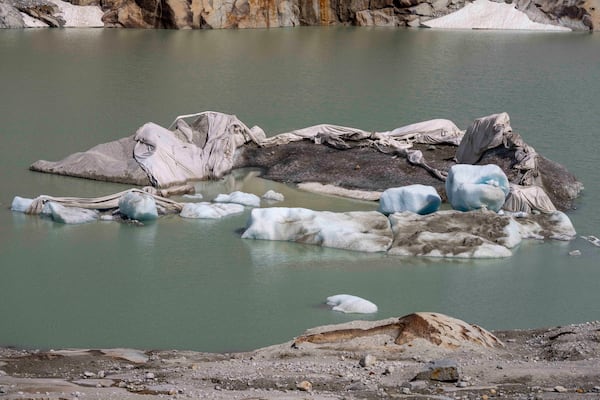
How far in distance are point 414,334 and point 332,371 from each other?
0.79 m

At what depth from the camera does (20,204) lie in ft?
35.6

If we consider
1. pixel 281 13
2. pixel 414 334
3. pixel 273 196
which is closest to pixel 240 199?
pixel 273 196

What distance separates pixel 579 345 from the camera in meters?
6.34

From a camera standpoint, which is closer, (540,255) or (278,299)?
(278,299)

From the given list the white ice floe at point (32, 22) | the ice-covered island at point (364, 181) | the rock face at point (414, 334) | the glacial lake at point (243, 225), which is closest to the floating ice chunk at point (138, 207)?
the ice-covered island at point (364, 181)

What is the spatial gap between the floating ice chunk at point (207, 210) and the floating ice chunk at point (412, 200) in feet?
5.51

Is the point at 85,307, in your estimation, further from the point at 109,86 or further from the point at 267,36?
the point at 267,36

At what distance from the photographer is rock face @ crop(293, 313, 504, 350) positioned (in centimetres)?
648

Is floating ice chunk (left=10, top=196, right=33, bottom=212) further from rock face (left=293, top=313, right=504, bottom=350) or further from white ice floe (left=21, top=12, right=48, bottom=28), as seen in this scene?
white ice floe (left=21, top=12, right=48, bottom=28)

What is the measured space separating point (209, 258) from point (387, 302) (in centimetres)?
202

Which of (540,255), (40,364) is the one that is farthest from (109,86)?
(40,364)

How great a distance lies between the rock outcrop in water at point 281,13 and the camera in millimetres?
33469

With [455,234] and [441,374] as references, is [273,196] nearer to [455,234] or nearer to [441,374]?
[455,234]

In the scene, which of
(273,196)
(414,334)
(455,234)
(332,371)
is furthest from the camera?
(273,196)
